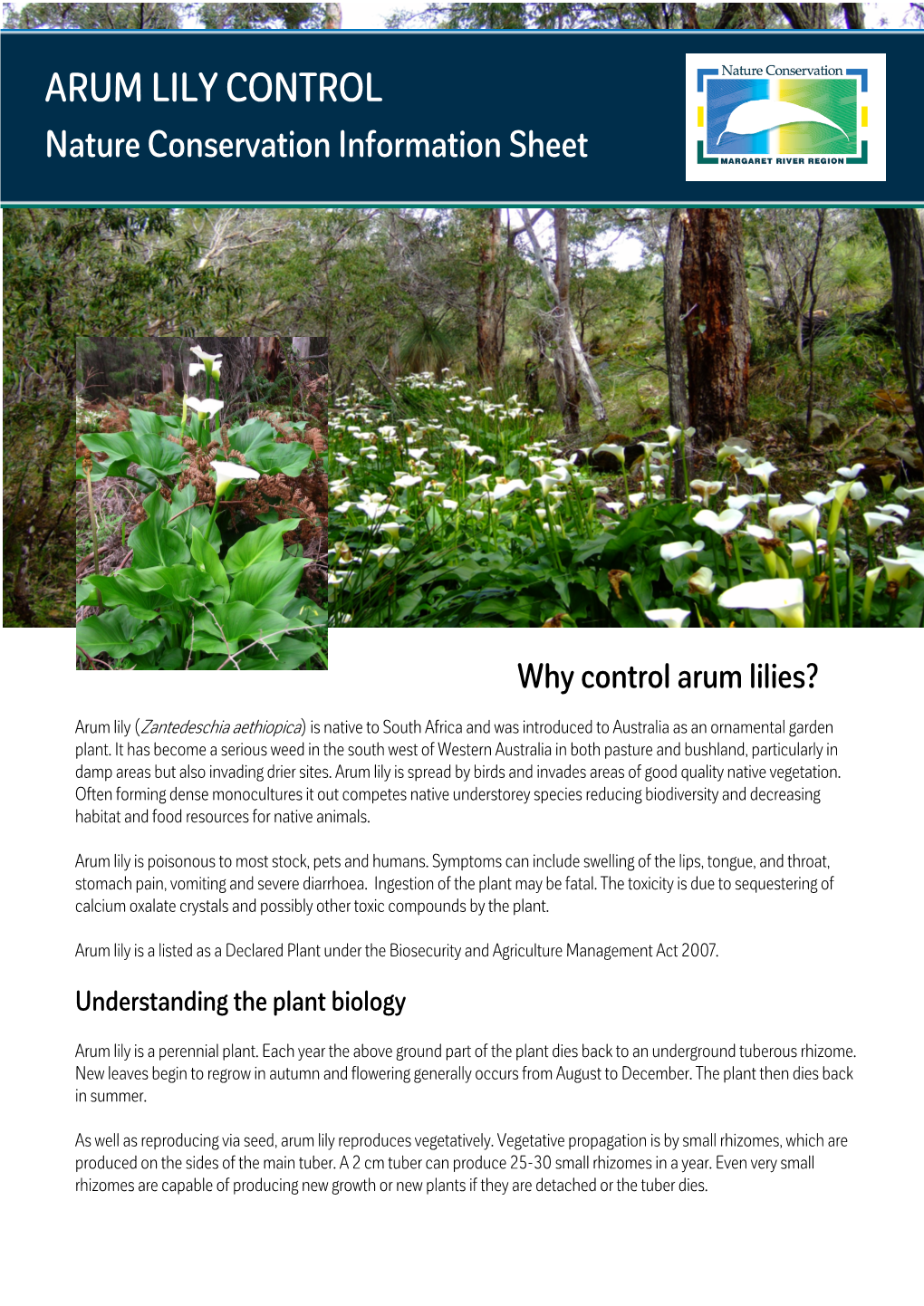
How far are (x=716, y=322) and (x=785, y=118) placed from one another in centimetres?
262

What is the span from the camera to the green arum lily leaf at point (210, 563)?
2611 mm

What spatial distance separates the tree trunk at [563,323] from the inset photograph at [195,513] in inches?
135

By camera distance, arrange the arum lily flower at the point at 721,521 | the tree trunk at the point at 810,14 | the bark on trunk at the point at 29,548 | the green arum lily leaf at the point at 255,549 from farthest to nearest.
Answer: the tree trunk at the point at 810,14 < the bark on trunk at the point at 29,548 < the green arum lily leaf at the point at 255,549 < the arum lily flower at the point at 721,521

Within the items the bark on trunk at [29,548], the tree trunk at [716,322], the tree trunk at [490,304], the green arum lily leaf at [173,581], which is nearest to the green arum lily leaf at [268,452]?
the green arum lily leaf at [173,581]

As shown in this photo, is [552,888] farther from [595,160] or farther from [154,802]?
[595,160]

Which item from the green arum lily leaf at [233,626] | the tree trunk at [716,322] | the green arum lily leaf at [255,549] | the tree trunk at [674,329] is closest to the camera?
the green arum lily leaf at [233,626]

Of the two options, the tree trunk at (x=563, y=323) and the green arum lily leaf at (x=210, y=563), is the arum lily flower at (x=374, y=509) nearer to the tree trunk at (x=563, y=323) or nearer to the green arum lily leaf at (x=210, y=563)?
the green arum lily leaf at (x=210, y=563)

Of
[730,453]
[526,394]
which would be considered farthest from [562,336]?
[730,453]

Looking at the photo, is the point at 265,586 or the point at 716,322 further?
the point at 716,322

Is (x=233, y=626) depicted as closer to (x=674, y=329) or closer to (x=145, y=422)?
(x=145, y=422)

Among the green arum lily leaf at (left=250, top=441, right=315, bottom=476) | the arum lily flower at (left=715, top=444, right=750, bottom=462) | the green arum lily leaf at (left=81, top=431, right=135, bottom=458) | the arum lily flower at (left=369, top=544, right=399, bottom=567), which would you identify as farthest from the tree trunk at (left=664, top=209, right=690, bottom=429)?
the green arum lily leaf at (left=81, top=431, right=135, bottom=458)

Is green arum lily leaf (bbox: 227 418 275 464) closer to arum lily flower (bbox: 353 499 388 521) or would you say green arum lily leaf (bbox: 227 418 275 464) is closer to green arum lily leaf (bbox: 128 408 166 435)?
green arum lily leaf (bbox: 128 408 166 435)

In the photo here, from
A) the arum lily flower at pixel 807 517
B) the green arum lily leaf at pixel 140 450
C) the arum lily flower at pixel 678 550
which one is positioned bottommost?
the arum lily flower at pixel 678 550

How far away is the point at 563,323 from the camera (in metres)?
7.10
